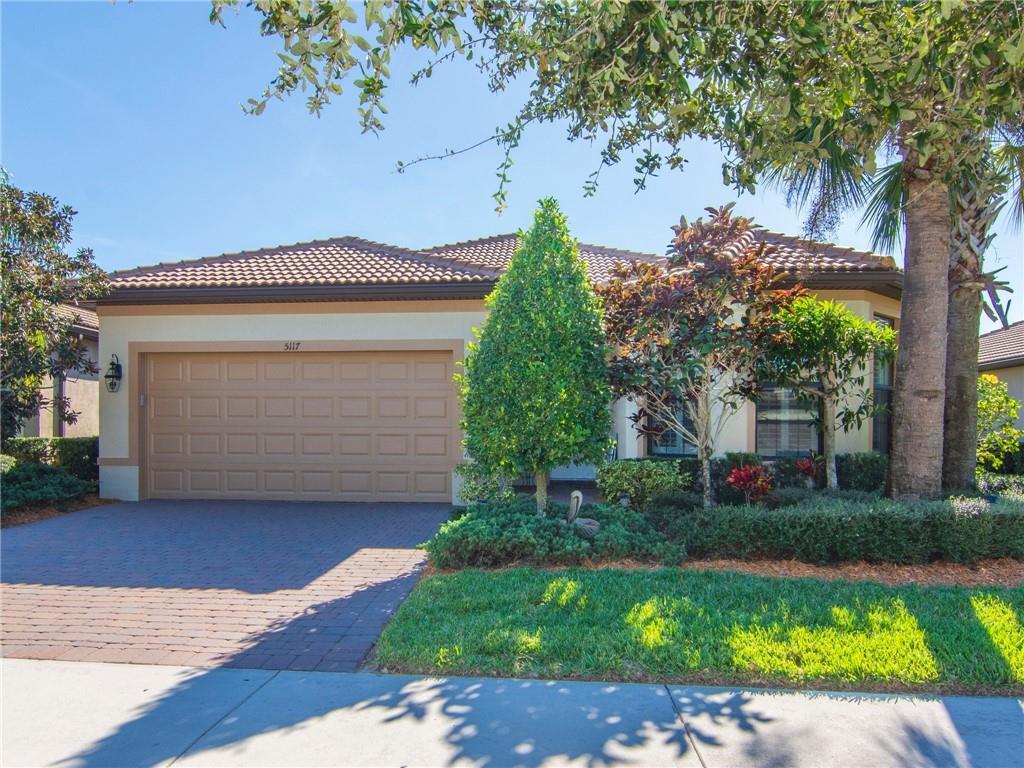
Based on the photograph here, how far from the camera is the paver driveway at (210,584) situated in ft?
15.0

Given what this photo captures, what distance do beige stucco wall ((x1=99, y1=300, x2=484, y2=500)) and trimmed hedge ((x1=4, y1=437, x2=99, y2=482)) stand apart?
1.00 m

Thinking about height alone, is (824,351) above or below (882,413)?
above

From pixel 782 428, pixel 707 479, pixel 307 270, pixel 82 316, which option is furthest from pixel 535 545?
pixel 82 316

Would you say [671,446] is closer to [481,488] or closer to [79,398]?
[481,488]

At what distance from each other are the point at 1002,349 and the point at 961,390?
46.3 ft

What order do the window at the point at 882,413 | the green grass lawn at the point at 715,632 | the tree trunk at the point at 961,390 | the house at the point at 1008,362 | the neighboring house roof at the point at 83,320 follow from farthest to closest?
the house at the point at 1008,362, the neighboring house roof at the point at 83,320, the window at the point at 882,413, the tree trunk at the point at 961,390, the green grass lawn at the point at 715,632

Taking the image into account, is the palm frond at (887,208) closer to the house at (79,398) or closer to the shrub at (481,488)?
the shrub at (481,488)

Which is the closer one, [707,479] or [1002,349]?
[707,479]

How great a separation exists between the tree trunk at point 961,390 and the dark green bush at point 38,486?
41.5 feet

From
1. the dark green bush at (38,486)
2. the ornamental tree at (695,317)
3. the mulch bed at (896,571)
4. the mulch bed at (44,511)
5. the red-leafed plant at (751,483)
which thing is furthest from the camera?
the dark green bush at (38,486)

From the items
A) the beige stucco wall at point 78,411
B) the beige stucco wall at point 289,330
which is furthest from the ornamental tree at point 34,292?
the beige stucco wall at point 78,411

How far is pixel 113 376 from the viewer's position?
1059 cm

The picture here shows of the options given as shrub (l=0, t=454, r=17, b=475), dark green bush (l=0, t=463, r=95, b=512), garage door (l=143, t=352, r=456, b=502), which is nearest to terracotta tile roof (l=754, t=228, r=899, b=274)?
garage door (l=143, t=352, r=456, b=502)

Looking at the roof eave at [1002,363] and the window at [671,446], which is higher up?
the roof eave at [1002,363]
